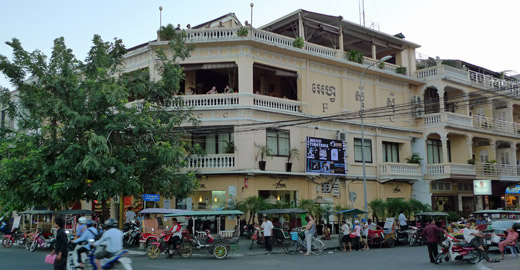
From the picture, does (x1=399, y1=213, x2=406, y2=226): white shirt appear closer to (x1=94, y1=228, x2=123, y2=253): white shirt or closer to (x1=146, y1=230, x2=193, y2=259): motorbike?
(x1=146, y1=230, x2=193, y2=259): motorbike

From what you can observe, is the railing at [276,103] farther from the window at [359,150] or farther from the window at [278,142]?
the window at [359,150]

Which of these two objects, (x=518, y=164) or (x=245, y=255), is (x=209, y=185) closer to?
(x=245, y=255)

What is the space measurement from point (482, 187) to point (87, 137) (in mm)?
29586

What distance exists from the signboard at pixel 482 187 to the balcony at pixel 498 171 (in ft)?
4.25

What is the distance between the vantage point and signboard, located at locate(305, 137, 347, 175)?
3050 cm

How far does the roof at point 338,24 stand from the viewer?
3312 cm

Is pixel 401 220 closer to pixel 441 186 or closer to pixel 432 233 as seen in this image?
pixel 441 186

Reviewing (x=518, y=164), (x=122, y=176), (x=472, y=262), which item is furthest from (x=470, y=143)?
(x=122, y=176)

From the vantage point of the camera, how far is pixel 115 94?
2220cm

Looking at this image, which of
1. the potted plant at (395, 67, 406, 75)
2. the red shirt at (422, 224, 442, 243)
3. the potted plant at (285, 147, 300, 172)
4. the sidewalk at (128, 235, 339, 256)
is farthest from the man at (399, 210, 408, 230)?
the potted plant at (395, 67, 406, 75)

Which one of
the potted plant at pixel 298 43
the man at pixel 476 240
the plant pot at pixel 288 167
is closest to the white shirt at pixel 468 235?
the man at pixel 476 240

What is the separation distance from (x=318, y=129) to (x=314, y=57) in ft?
15.8

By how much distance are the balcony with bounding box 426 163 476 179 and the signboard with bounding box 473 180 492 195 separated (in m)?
0.74

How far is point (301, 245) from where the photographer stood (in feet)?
74.1
